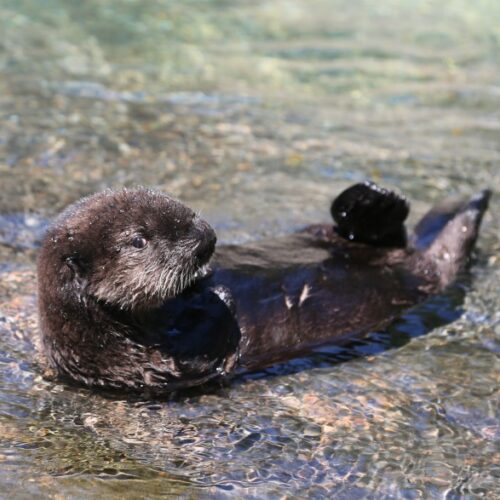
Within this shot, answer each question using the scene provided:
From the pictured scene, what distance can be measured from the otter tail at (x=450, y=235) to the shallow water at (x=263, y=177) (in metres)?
0.19

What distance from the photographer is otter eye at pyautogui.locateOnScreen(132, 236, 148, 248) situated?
3.90m

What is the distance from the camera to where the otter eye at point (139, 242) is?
3.90 m

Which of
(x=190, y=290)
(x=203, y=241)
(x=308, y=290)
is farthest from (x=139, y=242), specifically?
(x=308, y=290)

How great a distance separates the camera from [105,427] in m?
3.78

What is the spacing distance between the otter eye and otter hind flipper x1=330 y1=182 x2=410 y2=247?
1.55 metres

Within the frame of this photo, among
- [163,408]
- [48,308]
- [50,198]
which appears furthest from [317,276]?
[50,198]

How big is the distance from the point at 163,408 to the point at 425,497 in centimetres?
129

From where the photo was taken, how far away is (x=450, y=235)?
5.45 meters

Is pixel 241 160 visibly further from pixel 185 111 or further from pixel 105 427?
pixel 105 427

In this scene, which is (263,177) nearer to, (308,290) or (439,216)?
(439,216)

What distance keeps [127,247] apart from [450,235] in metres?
2.42

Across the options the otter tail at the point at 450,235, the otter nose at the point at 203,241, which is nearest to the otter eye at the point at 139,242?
the otter nose at the point at 203,241

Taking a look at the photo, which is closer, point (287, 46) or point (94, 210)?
point (94, 210)

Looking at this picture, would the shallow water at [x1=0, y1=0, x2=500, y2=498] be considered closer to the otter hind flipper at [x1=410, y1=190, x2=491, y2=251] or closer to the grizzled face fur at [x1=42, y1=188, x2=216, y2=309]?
the otter hind flipper at [x1=410, y1=190, x2=491, y2=251]
